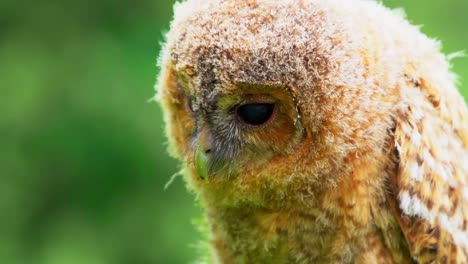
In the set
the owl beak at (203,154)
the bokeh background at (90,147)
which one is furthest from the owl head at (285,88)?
the bokeh background at (90,147)

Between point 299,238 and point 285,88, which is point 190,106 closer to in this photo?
point 285,88

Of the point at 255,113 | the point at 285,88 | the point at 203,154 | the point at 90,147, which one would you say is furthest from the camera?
the point at 90,147

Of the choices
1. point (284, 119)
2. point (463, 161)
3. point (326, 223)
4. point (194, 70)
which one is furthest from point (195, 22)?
point (463, 161)

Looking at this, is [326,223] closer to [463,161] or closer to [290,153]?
[290,153]

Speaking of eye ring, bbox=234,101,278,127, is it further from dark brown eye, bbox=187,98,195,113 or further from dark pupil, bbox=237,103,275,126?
dark brown eye, bbox=187,98,195,113

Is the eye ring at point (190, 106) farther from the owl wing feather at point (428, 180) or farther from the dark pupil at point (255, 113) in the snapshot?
the owl wing feather at point (428, 180)

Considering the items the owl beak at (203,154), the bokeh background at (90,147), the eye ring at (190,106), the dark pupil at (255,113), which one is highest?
the bokeh background at (90,147)

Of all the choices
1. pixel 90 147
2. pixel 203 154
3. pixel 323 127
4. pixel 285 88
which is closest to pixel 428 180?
pixel 323 127
